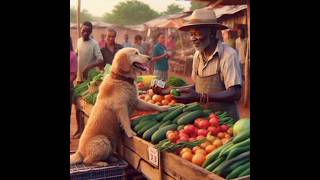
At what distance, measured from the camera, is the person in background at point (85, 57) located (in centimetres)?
361

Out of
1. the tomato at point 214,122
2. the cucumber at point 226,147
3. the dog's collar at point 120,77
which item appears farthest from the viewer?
the dog's collar at point 120,77

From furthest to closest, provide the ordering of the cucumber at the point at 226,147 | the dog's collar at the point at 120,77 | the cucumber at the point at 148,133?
the dog's collar at the point at 120,77 < the cucumber at the point at 148,133 < the cucumber at the point at 226,147

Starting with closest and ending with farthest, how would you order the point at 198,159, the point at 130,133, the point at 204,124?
the point at 198,159 → the point at 204,124 → the point at 130,133

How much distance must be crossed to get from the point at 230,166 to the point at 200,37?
0.97 meters

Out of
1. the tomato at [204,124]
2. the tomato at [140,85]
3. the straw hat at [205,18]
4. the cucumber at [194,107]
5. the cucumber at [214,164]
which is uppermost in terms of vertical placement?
the straw hat at [205,18]

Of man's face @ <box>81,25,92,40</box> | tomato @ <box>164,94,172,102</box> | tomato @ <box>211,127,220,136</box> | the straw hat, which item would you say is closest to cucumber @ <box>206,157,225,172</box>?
tomato @ <box>211,127,220,136</box>

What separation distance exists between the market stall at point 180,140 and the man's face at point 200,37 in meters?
0.30

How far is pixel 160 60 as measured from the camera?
139 inches

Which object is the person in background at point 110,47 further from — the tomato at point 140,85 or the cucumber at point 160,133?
the cucumber at point 160,133

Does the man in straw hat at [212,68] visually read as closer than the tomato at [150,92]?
Yes

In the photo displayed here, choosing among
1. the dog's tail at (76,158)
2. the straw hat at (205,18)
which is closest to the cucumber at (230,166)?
the straw hat at (205,18)

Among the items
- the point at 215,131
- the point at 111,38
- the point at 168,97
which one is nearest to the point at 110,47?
the point at 111,38

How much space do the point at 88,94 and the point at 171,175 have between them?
3.11 feet

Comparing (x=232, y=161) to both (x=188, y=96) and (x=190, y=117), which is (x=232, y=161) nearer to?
(x=190, y=117)
